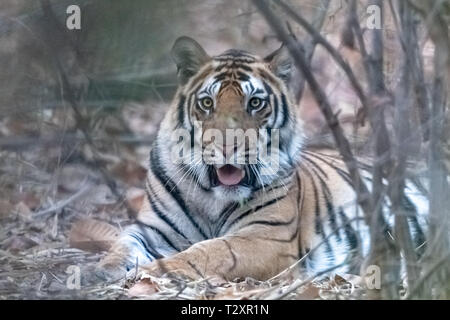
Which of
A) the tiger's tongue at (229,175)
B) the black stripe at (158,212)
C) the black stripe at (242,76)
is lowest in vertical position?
the black stripe at (158,212)

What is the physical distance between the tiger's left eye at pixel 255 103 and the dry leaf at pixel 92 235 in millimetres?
694

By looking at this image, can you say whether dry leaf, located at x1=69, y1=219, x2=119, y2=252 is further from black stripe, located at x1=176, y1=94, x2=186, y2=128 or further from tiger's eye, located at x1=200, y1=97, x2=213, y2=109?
tiger's eye, located at x1=200, y1=97, x2=213, y2=109

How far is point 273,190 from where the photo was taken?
12.1 ft

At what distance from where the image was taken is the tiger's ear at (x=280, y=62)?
3617 millimetres

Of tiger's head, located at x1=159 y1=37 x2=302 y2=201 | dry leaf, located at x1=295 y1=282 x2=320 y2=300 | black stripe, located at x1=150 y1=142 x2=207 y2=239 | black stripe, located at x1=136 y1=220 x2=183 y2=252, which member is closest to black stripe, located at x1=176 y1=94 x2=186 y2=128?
tiger's head, located at x1=159 y1=37 x2=302 y2=201

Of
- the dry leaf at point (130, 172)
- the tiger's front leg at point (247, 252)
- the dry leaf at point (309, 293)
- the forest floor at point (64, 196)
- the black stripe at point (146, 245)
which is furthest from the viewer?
the dry leaf at point (130, 172)

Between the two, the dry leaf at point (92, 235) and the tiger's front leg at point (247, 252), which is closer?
the tiger's front leg at point (247, 252)

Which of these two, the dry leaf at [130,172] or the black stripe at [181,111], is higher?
the black stripe at [181,111]

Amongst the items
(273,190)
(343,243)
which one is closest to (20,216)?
(273,190)

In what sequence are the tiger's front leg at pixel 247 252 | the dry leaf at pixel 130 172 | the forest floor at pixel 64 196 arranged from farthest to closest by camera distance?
the dry leaf at pixel 130 172, the forest floor at pixel 64 196, the tiger's front leg at pixel 247 252

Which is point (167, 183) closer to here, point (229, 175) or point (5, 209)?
point (229, 175)

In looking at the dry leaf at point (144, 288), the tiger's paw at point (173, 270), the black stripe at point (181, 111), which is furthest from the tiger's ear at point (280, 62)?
the dry leaf at point (144, 288)

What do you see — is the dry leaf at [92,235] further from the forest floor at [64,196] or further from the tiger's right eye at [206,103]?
the tiger's right eye at [206,103]

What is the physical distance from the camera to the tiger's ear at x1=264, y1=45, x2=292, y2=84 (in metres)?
3.62
